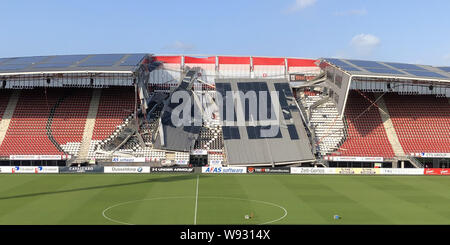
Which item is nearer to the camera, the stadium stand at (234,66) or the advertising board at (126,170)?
the advertising board at (126,170)

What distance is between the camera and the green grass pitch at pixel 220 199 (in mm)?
30875

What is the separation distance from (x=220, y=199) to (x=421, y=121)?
1652 inches

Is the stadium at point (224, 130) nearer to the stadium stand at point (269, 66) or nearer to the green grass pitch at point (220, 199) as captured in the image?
the stadium stand at point (269, 66)

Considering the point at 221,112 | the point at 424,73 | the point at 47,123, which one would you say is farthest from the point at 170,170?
the point at 424,73

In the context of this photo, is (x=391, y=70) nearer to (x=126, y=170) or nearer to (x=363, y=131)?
(x=363, y=131)

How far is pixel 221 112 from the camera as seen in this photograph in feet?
222

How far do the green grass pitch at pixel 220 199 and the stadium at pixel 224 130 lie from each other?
11.1 inches

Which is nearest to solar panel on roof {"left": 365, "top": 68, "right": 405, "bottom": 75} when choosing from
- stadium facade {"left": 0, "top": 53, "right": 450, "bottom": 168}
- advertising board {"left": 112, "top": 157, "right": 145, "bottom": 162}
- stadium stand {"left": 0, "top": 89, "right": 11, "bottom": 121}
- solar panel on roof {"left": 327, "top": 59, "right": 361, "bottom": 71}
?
stadium facade {"left": 0, "top": 53, "right": 450, "bottom": 168}

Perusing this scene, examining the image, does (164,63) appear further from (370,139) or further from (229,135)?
(370,139)

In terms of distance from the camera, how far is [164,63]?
7562 cm

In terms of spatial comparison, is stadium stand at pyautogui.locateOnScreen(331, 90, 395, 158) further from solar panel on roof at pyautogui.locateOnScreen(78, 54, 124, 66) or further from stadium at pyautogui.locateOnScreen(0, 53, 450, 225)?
solar panel on roof at pyautogui.locateOnScreen(78, 54, 124, 66)

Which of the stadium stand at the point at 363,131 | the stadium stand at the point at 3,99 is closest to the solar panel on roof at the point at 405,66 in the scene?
the stadium stand at the point at 363,131
